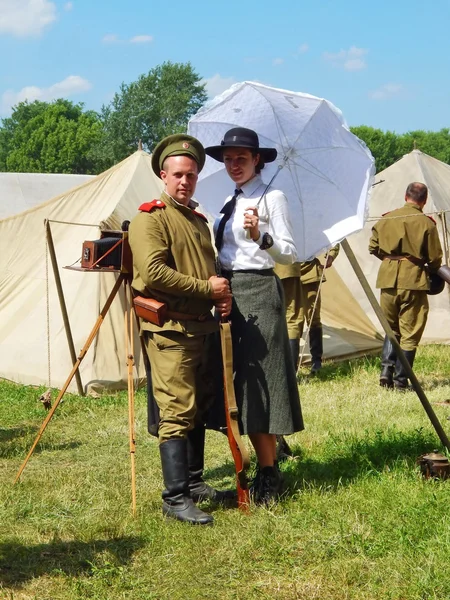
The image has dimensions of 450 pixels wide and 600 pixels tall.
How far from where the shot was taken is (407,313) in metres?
7.87

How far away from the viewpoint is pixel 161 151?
14.2ft

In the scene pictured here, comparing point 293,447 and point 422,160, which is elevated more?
point 422,160

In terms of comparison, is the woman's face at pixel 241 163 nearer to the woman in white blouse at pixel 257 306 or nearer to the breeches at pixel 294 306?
the woman in white blouse at pixel 257 306

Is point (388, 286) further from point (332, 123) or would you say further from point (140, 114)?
point (140, 114)

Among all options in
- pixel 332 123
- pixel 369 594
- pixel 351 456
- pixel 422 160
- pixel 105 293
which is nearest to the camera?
pixel 369 594

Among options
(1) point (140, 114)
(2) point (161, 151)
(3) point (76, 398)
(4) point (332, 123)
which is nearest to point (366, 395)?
(3) point (76, 398)

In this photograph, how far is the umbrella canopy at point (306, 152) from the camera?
15.3 feet

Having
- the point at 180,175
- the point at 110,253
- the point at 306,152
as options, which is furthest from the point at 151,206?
the point at 306,152

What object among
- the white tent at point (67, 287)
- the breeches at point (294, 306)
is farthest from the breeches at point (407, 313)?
the white tent at point (67, 287)

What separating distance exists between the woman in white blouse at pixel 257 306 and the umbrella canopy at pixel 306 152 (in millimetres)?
431

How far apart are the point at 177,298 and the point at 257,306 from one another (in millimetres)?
414

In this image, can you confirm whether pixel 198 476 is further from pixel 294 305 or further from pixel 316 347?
pixel 316 347

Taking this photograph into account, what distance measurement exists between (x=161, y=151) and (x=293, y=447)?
7.26 feet

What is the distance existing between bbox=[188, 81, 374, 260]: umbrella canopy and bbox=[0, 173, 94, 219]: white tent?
11.6 metres
